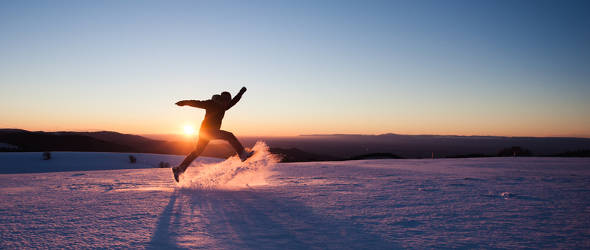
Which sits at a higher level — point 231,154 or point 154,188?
point 231,154

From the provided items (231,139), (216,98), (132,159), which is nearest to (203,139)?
(231,139)

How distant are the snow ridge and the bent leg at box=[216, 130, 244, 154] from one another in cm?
28

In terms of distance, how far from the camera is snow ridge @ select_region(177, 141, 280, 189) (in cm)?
623

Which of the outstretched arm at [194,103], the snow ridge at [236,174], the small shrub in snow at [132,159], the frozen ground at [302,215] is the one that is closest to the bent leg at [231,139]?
the snow ridge at [236,174]

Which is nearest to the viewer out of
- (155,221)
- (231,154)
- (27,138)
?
(155,221)

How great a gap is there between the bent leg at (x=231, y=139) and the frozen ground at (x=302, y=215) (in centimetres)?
81

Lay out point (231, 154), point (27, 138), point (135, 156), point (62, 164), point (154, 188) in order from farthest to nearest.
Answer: point (27, 138) → point (135, 156) → point (62, 164) → point (231, 154) → point (154, 188)

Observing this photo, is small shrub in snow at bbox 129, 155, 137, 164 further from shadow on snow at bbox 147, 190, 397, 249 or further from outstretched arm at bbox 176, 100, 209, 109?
shadow on snow at bbox 147, 190, 397, 249

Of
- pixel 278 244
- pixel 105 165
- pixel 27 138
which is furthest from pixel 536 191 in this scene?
pixel 27 138

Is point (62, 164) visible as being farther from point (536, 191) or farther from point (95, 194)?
point (536, 191)

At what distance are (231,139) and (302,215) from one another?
3316mm

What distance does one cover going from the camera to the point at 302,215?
371 cm

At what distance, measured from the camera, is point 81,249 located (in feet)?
8.62

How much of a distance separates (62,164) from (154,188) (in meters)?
9.68
